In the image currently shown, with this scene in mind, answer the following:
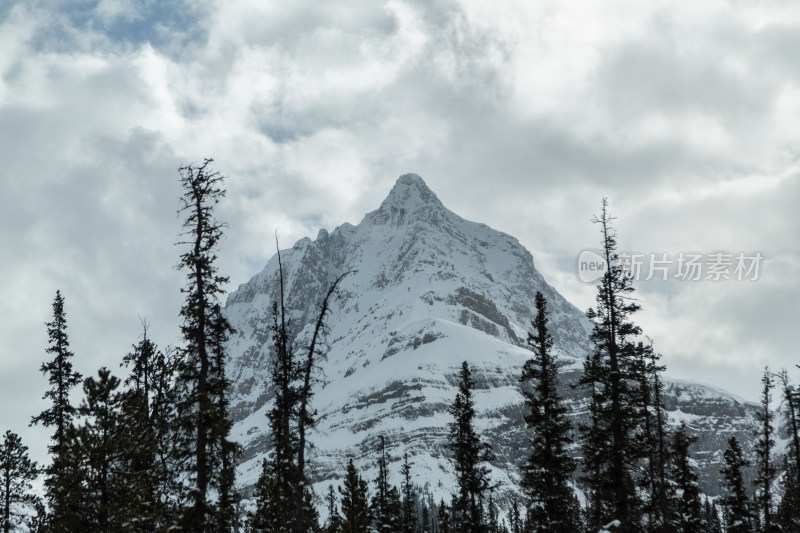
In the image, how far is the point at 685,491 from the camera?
39438 millimetres

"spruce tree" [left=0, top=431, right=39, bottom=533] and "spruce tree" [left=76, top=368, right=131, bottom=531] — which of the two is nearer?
"spruce tree" [left=76, top=368, right=131, bottom=531]

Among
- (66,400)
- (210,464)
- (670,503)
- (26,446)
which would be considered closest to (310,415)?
(210,464)

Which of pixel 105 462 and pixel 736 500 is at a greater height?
pixel 105 462

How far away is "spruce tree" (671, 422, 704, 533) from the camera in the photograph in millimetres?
37875

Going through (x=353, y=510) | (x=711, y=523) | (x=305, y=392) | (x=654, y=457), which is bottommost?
(x=711, y=523)

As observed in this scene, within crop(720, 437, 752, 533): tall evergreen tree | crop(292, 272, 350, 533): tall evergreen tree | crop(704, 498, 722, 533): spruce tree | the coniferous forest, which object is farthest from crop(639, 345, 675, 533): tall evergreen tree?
crop(292, 272, 350, 533): tall evergreen tree

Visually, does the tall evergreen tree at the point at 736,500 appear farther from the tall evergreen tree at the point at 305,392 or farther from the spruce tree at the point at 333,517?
the tall evergreen tree at the point at 305,392

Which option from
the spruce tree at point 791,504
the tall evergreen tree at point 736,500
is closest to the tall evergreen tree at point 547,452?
the spruce tree at point 791,504

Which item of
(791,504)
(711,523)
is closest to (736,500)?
(791,504)

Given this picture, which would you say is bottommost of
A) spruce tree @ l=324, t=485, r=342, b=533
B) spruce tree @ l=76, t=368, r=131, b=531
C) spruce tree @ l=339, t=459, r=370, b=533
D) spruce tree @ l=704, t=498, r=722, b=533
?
spruce tree @ l=704, t=498, r=722, b=533

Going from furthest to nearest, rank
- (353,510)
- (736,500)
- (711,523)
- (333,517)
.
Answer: (711,523) < (333,517) < (736,500) < (353,510)

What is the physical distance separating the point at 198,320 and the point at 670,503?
33.2 meters

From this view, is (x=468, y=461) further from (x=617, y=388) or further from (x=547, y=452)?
(x=617, y=388)

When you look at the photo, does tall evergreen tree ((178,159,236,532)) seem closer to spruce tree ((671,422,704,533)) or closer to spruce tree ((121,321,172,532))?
spruce tree ((121,321,172,532))
